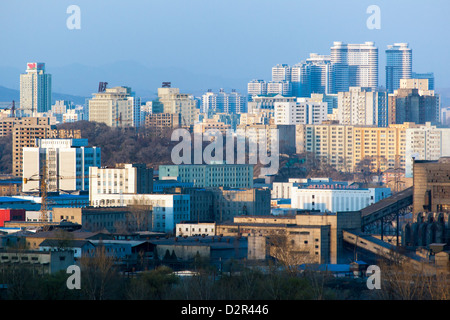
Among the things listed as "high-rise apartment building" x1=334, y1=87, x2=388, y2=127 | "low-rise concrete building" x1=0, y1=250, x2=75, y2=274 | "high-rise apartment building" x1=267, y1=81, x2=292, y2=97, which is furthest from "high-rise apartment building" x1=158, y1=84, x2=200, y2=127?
"low-rise concrete building" x1=0, y1=250, x2=75, y2=274

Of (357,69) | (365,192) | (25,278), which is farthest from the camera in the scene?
(357,69)

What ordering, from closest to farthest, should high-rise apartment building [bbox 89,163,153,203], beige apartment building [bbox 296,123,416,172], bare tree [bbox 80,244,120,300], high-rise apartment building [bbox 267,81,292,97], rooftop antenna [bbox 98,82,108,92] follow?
bare tree [bbox 80,244,120,300], high-rise apartment building [bbox 89,163,153,203], beige apartment building [bbox 296,123,416,172], rooftop antenna [bbox 98,82,108,92], high-rise apartment building [bbox 267,81,292,97]

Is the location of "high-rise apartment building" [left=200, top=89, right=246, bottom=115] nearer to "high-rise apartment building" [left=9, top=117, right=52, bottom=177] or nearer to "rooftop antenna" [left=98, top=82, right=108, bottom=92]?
"rooftop antenna" [left=98, top=82, right=108, bottom=92]

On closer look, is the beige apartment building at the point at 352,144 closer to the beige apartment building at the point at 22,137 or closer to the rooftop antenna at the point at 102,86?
the beige apartment building at the point at 22,137
